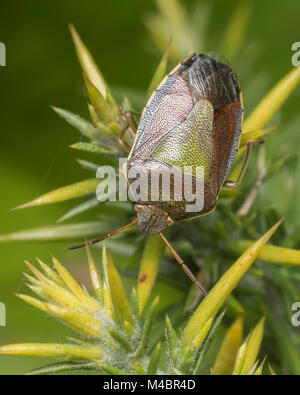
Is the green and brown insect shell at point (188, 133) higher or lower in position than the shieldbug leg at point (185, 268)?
higher

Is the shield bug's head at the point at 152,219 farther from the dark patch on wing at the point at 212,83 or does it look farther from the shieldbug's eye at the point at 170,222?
the dark patch on wing at the point at 212,83

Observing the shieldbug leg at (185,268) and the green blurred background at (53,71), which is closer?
the shieldbug leg at (185,268)

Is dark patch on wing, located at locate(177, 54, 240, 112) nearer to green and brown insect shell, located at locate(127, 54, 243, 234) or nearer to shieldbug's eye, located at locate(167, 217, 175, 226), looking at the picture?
green and brown insect shell, located at locate(127, 54, 243, 234)

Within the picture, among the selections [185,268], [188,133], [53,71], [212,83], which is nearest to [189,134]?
[188,133]

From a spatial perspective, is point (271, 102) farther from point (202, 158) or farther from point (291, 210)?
point (291, 210)

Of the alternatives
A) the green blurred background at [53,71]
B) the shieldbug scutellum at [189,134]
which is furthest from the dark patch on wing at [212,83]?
the green blurred background at [53,71]

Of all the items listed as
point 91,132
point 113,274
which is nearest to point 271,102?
point 91,132

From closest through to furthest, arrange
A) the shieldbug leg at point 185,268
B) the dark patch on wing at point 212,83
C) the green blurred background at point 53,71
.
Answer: the shieldbug leg at point 185,268 < the dark patch on wing at point 212,83 < the green blurred background at point 53,71
